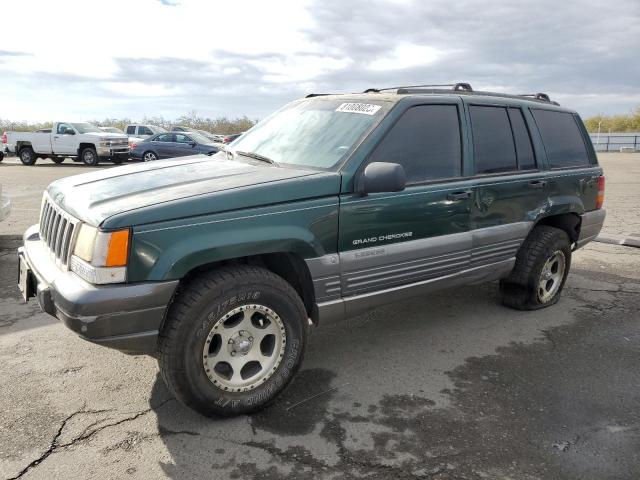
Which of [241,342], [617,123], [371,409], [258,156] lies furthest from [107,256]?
[617,123]

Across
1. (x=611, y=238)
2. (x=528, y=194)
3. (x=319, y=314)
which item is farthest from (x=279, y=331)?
(x=611, y=238)

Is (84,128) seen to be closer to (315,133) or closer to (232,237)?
(315,133)

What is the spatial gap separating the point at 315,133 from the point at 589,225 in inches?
118

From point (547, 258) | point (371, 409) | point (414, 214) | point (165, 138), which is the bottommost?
point (371, 409)

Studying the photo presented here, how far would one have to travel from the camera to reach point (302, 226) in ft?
9.87

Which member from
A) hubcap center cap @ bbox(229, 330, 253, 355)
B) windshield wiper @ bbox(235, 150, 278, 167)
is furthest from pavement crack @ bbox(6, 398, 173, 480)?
windshield wiper @ bbox(235, 150, 278, 167)

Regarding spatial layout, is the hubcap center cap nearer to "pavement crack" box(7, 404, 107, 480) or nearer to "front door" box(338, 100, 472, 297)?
"front door" box(338, 100, 472, 297)

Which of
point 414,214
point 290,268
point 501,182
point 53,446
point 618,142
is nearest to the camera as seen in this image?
point 53,446

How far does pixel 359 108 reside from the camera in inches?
145

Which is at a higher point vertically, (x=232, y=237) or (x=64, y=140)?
(x=64, y=140)

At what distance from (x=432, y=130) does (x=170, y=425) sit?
2.53 metres

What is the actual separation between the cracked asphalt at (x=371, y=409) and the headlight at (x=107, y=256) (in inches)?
34.4

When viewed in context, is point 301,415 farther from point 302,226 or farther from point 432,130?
point 432,130

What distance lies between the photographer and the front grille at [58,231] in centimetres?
286
